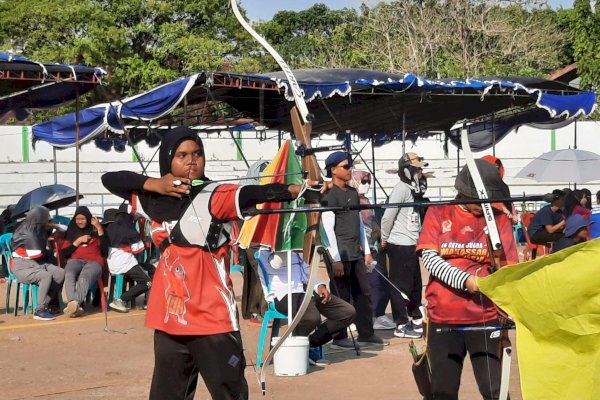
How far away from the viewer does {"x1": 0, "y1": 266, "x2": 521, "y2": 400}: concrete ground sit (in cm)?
705

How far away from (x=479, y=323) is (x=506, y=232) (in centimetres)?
49

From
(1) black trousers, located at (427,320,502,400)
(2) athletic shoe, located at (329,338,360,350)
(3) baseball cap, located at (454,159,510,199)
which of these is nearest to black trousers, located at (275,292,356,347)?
(2) athletic shoe, located at (329,338,360,350)

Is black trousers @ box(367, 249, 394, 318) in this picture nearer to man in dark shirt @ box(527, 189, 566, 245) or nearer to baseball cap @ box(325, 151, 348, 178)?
baseball cap @ box(325, 151, 348, 178)

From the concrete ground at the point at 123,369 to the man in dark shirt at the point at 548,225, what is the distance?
128 inches

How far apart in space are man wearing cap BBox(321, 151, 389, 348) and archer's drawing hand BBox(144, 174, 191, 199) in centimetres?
397

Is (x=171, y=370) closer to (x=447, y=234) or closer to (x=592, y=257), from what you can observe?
(x=447, y=234)

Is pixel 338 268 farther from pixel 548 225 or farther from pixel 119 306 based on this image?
pixel 548 225

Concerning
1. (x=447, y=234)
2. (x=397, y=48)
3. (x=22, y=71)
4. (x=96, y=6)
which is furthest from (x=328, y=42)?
(x=447, y=234)

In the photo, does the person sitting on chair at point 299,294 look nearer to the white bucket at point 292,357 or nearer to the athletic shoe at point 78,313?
the white bucket at point 292,357

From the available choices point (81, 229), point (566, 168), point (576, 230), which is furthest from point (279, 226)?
point (566, 168)

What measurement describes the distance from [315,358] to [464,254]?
128 inches

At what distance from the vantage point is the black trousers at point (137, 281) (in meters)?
10.8

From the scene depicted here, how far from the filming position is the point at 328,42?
4356 cm

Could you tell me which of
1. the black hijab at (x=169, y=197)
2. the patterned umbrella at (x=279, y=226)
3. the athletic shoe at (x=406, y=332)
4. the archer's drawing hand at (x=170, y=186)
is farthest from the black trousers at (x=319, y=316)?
the archer's drawing hand at (x=170, y=186)
